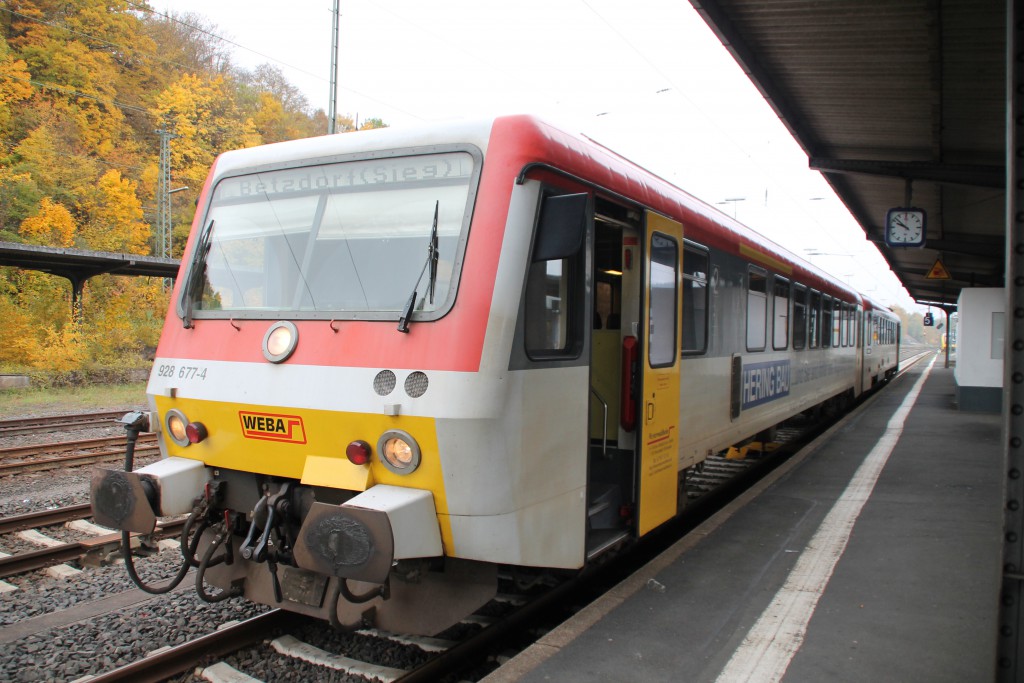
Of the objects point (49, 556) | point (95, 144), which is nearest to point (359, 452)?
point (49, 556)

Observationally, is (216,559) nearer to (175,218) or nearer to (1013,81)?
(1013,81)

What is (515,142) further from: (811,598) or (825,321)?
(825,321)

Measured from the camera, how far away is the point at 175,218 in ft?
140

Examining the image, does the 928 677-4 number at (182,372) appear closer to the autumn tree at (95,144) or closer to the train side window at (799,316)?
the train side window at (799,316)

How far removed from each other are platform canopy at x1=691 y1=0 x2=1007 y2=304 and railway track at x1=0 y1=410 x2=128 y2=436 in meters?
11.3

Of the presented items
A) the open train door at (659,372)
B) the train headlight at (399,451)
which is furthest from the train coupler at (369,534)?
the open train door at (659,372)

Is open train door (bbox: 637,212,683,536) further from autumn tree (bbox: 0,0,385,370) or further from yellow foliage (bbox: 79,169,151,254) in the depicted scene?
yellow foliage (bbox: 79,169,151,254)

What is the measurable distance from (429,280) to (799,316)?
8323 millimetres

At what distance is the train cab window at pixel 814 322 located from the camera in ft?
37.8

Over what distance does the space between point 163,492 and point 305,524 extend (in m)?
1.12

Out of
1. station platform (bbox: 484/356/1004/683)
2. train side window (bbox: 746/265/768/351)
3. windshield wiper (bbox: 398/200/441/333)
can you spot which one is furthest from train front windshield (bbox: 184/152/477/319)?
train side window (bbox: 746/265/768/351)

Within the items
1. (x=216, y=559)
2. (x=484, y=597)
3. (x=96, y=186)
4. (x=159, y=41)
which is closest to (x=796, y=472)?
(x=484, y=597)

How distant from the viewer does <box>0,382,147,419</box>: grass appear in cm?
1606

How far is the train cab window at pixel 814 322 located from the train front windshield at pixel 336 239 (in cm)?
891
